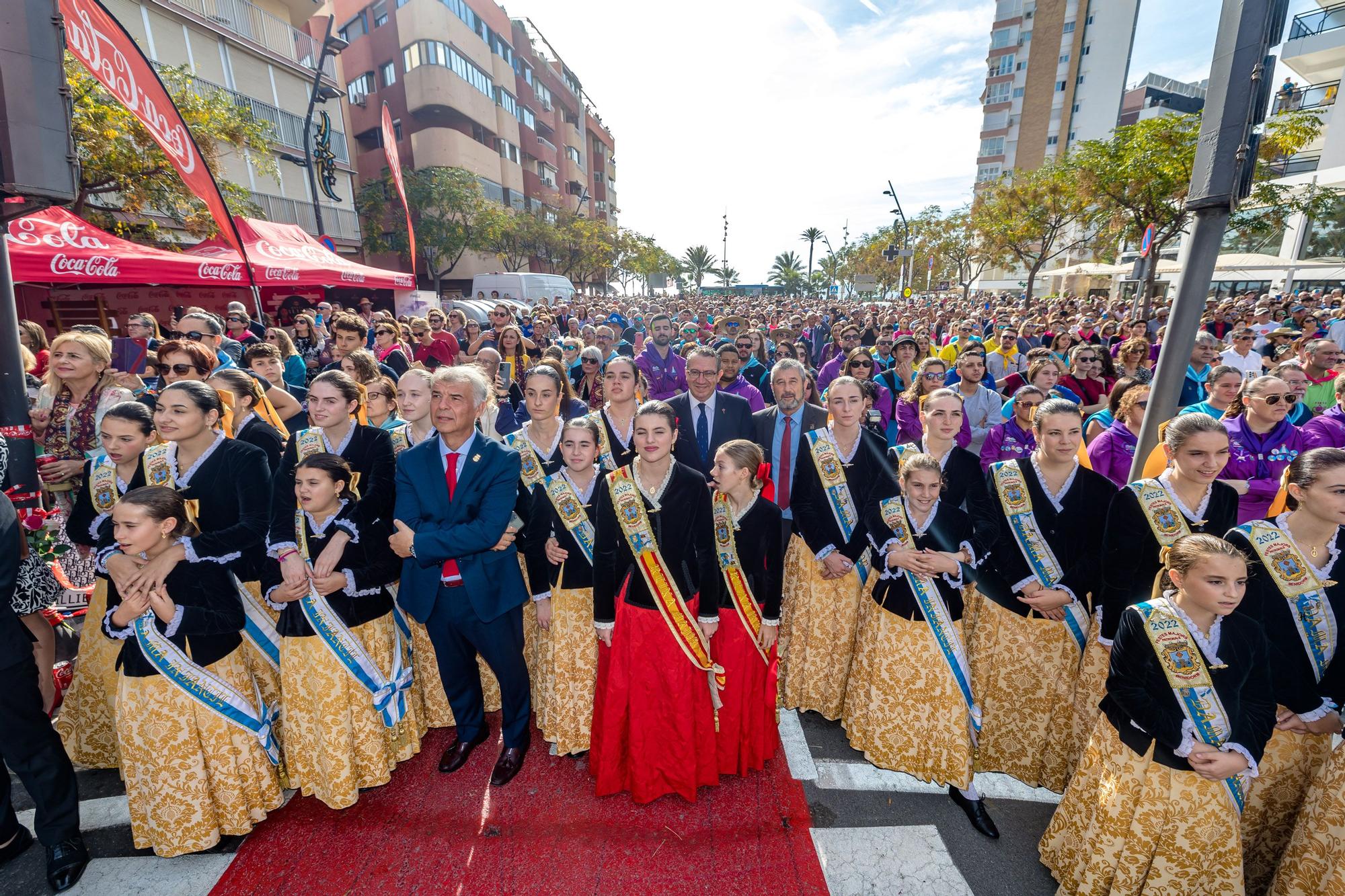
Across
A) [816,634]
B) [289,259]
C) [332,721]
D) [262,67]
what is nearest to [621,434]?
[816,634]

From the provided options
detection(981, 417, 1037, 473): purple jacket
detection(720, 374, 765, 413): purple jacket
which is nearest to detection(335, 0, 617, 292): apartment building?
detection(720, 374, 765, 413): purple jacket

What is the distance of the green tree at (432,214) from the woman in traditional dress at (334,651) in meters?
29.5

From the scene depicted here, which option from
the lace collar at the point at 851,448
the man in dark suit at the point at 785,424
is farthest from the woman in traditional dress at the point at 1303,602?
the man in dark suit at the point at 785,424

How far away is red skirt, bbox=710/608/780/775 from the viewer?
308 cm

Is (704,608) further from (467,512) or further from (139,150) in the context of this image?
(139,150)

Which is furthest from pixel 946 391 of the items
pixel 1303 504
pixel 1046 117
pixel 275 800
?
pixel 1046 117

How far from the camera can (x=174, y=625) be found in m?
2.59

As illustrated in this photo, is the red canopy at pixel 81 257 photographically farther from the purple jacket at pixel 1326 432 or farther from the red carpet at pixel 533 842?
the purple jacket at pixel 1326 432

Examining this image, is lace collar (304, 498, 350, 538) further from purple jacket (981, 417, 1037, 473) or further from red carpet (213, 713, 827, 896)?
purple jacket (981, 417, 1037, 473)

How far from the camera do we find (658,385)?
7785 mm

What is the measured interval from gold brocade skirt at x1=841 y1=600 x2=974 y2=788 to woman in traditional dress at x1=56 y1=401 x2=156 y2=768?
12.3 feet

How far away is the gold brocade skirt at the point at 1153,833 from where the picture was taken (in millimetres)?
2121

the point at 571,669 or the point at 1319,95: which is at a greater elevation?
the point at 1319,95

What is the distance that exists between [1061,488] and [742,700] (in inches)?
77.2
